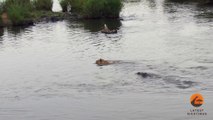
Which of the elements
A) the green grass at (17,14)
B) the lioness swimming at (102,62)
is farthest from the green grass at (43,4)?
the lioness swimming at (102,62)

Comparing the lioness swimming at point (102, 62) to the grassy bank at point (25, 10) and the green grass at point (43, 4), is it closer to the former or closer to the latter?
the grassy bank at point (25, 10)

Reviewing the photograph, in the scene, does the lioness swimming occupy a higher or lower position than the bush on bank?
lower

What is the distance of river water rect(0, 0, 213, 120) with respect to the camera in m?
36.8

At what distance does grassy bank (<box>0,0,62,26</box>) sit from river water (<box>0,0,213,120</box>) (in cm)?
917

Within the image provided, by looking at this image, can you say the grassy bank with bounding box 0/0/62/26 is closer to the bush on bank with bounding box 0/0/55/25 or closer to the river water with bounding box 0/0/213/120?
the bush on bank with bounding box 0/0/55/25

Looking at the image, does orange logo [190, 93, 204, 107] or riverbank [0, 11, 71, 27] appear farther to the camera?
riverbank [0, 11, 71, 27]

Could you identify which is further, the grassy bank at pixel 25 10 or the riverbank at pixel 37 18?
the riverbank at pixel 37 18

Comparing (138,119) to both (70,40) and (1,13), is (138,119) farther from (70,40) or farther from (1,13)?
(1,13)

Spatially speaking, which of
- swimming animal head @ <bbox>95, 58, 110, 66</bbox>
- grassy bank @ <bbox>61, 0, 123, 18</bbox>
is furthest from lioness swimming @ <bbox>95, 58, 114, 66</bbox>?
grassy bank @ <bbox>61, 0, 123, 18</bbox>

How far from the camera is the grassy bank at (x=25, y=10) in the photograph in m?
94.3

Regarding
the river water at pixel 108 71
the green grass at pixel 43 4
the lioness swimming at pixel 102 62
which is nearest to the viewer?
the river water at pixel 108 71

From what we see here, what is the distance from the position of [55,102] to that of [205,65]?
18.0 meters

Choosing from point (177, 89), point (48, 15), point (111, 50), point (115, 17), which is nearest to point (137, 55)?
point (111, 50)

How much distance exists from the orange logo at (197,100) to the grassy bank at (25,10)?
6428cm
